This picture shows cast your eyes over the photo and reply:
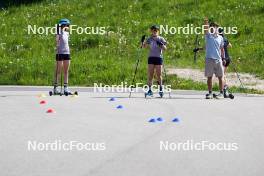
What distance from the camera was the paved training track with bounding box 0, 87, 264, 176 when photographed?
752 cm

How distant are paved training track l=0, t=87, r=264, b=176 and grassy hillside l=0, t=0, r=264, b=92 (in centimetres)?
573

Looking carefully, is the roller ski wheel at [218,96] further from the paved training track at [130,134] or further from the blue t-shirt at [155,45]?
the blue t-shirt at [155,45]

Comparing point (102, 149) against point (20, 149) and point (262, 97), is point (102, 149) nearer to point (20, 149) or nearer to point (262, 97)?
point (20, 149)

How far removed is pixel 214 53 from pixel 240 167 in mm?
8759

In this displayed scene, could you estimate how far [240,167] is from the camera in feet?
25.0

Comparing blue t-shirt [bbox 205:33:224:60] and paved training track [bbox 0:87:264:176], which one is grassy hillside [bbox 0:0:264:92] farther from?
paved training track [bbox 0:87:264:176]

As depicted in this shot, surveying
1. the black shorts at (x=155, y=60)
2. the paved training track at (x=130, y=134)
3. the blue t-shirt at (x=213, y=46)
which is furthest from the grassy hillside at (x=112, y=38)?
the paved training track at (x=130, y=134)

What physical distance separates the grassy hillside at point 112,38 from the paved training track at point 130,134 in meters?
5.73

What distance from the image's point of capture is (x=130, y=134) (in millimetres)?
10258

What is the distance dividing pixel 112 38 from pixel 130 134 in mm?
18646

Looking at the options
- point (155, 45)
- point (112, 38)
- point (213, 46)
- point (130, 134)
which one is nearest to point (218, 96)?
point (213, 46)

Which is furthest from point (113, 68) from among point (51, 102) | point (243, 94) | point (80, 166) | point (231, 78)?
point (80, 166)

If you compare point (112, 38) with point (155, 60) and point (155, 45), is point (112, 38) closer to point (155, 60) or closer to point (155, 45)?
point (155, 60)

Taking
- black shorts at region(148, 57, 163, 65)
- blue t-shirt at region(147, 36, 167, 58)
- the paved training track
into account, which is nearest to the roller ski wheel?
the paved training track
